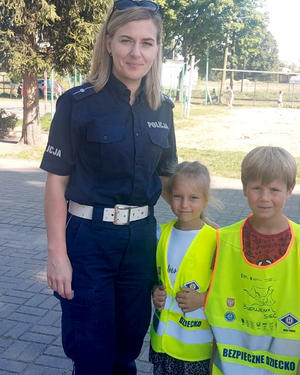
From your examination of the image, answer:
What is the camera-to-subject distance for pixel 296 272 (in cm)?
199

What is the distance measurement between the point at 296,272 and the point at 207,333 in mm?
551

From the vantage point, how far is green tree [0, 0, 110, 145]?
10.6 m

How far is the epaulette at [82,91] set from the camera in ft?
6.91

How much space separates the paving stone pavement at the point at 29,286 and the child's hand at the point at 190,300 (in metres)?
0.78

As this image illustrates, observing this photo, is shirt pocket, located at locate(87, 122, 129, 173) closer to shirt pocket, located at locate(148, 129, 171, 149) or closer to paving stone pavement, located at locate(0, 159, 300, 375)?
shirt pocket, located at locate(148, 129, 171, 149)

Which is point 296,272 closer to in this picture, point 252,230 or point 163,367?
point 252,230

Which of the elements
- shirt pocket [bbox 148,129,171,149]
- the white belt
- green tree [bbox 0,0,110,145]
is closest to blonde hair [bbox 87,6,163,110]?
shirt pocket [bbox 148,129,171,149]

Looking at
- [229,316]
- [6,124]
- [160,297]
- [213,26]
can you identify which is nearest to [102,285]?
[160,297]

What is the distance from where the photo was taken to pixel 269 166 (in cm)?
203

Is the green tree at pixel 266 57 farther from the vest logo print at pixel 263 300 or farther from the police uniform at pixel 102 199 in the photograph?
the vest logo print at pixel 263 300

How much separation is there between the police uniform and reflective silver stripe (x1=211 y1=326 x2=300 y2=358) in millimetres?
453

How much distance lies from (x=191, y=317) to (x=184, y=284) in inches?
6.0

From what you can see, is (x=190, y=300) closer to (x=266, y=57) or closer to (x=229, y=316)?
(x=229, y=316)

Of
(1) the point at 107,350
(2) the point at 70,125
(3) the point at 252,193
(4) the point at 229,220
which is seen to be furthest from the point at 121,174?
(4) the point at 229,220
